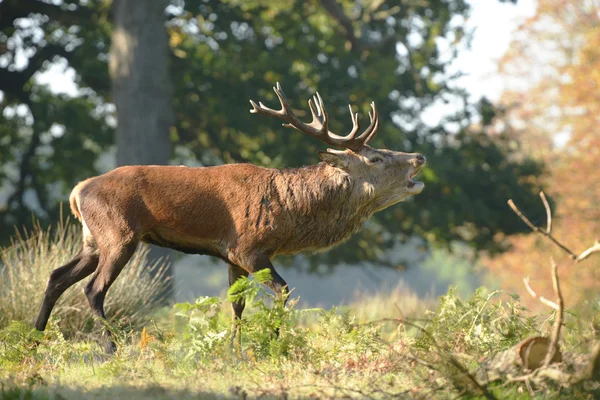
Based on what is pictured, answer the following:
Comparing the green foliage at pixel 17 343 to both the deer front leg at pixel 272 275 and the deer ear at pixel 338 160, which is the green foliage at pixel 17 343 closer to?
the deer front leg at pixel 272 275

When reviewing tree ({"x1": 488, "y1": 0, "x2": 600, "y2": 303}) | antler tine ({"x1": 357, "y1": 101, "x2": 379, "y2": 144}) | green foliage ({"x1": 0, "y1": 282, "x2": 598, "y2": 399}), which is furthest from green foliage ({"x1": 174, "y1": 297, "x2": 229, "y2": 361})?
tree ({"x1": 488, "y1": 0, "x2": 600, "y2": 303})

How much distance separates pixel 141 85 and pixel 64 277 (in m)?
8.43

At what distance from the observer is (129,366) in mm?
6105

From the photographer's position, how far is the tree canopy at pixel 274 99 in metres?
17.3

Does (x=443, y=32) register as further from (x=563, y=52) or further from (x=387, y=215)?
(x=563, y=52)

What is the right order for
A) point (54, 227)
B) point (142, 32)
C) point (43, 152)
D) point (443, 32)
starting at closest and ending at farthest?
1. point (142, 32)
2. point (54, 227)
3. point (443, 32)
4. point (43, 152)

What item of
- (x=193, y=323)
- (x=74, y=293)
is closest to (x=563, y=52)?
(x=74, y=293)

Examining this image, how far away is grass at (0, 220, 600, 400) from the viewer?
17.1 feet

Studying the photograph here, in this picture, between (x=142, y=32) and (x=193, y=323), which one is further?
(x=142, y=32)

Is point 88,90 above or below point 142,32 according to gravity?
below

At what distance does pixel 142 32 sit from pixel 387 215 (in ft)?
19.7

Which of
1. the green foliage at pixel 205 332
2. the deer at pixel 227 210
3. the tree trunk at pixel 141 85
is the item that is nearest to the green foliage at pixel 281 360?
the green foliage at pixel 205 332

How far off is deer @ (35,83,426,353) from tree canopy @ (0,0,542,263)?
8.93m

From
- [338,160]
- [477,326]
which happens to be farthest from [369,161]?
[477,326]
